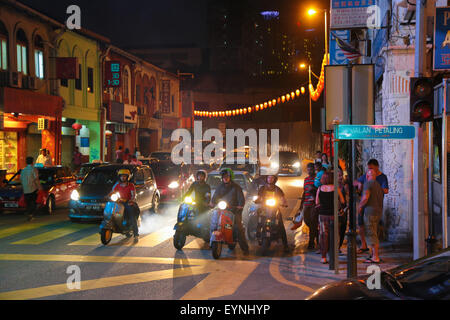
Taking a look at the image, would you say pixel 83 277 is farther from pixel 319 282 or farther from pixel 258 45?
pixel 258 45

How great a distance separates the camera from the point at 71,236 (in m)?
12.0

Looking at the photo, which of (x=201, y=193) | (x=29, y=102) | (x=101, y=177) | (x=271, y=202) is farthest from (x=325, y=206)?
(x=29, y=102)

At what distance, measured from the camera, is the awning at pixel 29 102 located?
21.7 metres

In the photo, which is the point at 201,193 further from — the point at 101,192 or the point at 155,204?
the point at 155,204

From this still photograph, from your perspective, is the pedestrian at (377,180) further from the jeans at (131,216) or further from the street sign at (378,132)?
the jeans at (131,216)

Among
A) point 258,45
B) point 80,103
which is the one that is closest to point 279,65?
point 258,45

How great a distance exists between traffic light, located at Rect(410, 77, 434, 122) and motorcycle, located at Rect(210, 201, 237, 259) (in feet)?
13.2

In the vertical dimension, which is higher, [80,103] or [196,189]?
[80,103]

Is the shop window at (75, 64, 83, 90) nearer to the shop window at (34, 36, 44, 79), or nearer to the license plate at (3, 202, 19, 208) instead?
the shop window at (34, 36, 44, 79)

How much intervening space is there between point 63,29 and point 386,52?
19514 millimetres

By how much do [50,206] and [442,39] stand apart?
12695mm

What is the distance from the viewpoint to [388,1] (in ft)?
41.0

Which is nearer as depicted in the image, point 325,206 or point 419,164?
point 419,164

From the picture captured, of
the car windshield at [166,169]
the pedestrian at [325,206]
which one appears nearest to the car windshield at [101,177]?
the car windshield at [166,169]
